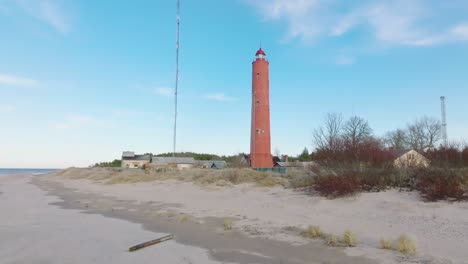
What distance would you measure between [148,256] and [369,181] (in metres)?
8.58

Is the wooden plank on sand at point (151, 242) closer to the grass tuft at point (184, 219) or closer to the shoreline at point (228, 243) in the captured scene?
the shoreline at point (228, 243)

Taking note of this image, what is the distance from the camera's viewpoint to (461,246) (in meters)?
6.92

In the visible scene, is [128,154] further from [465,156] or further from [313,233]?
[313,233]

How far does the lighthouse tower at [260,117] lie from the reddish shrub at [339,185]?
28158 mm

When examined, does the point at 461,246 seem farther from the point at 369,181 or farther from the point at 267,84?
the point at 267,84

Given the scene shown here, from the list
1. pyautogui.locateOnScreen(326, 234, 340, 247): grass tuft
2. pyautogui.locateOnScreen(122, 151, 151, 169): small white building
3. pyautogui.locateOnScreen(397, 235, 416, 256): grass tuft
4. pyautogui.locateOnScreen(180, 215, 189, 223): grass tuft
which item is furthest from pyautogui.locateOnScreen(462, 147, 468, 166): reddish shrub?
pyautogui.locateOnScreen(122, 151, 151, 169): small white building

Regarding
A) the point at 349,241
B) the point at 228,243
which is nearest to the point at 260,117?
the point at 228,243

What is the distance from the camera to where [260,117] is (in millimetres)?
41812

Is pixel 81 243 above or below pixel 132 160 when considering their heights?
below

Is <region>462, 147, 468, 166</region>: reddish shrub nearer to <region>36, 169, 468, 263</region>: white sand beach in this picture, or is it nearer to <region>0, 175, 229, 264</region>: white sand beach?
<region>36, 169, 468, 263</region>: white sand beach

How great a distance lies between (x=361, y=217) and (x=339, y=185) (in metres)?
2.49

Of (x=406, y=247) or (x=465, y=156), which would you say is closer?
(x=406, y=247)

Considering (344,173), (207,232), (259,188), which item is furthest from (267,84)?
(207,232)

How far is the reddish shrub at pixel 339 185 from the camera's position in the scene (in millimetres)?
12250
